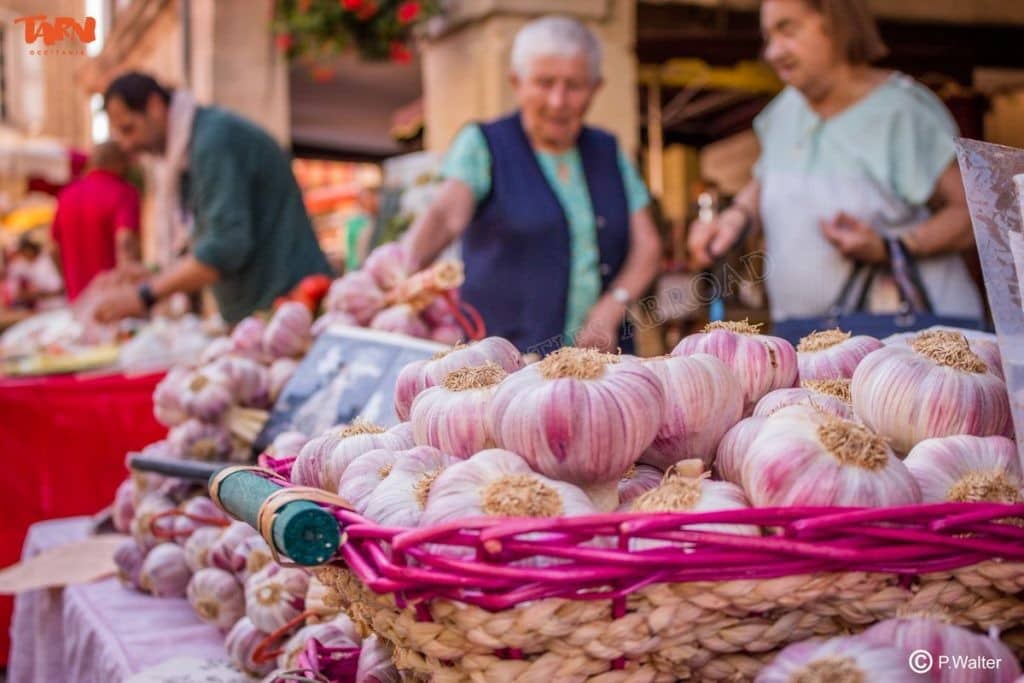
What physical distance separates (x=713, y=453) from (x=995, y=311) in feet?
0.80

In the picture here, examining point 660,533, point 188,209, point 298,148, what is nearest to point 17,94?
point 298,148

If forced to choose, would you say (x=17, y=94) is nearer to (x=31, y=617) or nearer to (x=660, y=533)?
(x=31, y=617)

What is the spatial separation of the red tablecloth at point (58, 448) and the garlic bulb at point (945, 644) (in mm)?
2557

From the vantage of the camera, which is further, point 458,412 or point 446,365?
point 446,365

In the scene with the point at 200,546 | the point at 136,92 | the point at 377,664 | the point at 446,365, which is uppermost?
the point at 136,92

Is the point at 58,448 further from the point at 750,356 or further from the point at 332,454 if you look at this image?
the point at 750,356

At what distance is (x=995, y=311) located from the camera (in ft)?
2.43

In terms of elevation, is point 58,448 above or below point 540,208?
below

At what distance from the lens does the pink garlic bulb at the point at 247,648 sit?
119cm

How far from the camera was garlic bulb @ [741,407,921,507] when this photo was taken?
2.26 ft

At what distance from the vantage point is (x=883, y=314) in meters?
1.99

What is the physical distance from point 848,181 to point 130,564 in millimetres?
1804

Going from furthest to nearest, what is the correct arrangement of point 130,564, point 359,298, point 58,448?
point 58,448, point 359,298, point 130,564

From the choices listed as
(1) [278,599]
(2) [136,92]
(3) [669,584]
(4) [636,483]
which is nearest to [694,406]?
(4) [636,483]
